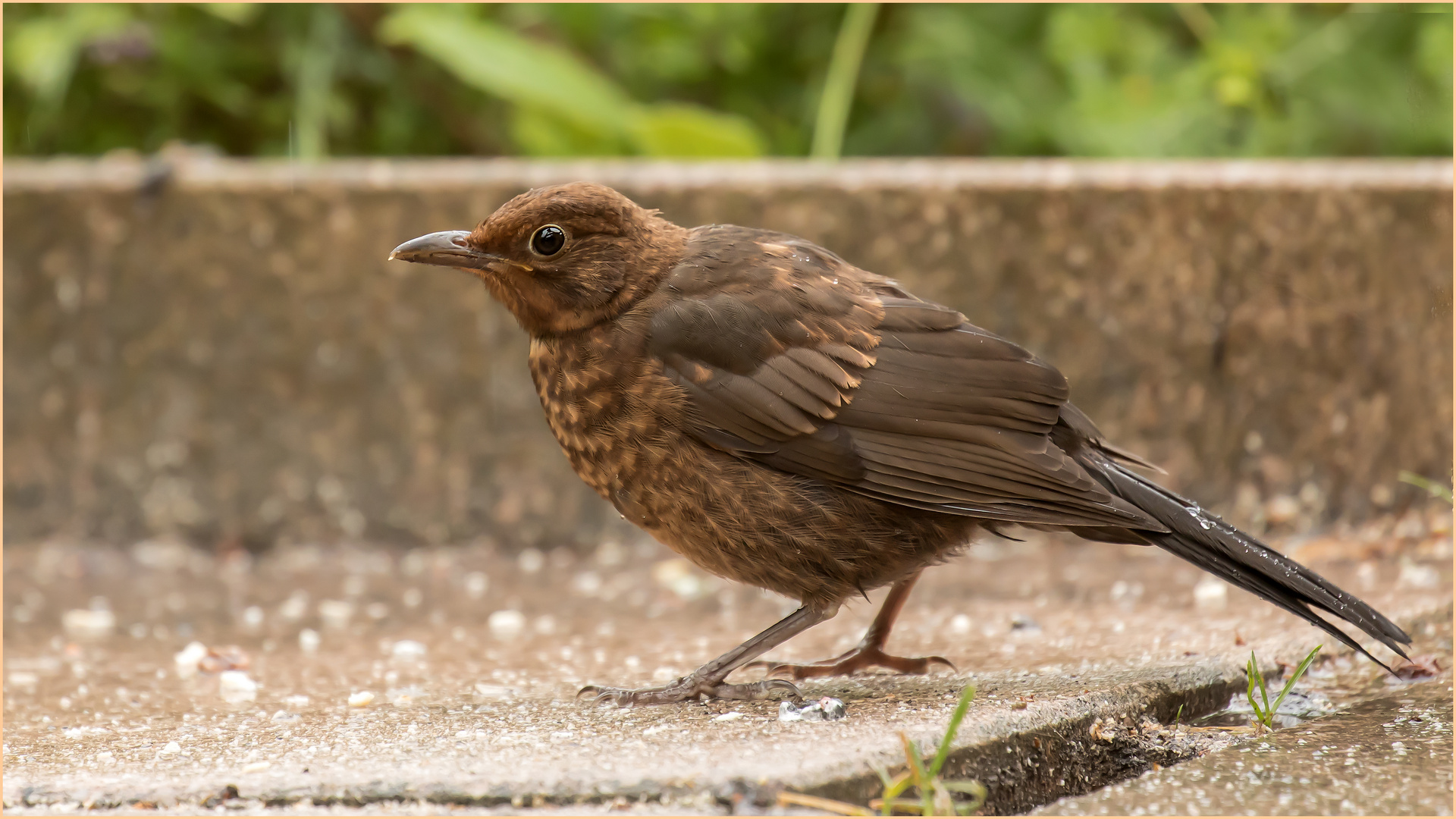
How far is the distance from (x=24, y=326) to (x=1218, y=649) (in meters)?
3.76

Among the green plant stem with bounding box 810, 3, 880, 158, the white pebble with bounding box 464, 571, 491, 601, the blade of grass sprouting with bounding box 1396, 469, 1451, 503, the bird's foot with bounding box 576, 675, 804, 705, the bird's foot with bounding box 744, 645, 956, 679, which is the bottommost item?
the bird's foot with bounding box 576, 675, 804, 705

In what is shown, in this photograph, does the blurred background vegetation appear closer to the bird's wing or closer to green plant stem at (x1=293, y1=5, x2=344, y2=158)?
green plant stem at (x1=293, y1=5, x2=344, y2=158)

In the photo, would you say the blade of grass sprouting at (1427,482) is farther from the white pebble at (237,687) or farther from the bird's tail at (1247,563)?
the white pebble at (237,687)

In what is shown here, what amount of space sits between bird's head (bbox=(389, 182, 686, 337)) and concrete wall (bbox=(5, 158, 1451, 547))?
148 centimetres

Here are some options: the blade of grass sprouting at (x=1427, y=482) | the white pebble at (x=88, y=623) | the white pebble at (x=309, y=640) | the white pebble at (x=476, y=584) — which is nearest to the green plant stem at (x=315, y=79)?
the white pebble at (x=476, y=584)

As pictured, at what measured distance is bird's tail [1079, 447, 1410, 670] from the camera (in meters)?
2.69

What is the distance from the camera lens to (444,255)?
10.0ft

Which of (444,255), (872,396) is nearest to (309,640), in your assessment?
(444,255)

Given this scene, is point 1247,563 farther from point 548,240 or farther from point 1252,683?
point 548,240

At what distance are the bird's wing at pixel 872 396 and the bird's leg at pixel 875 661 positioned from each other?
363 mm

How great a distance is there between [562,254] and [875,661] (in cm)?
112

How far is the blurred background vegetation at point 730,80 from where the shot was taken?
5.20 m

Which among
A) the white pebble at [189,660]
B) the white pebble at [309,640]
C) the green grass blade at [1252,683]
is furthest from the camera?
the white pebble at [309,640]

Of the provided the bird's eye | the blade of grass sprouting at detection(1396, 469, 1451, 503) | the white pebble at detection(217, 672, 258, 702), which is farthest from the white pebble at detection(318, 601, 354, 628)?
the blade of grass sprouting at detection(1396, 469, 1451, 503)
